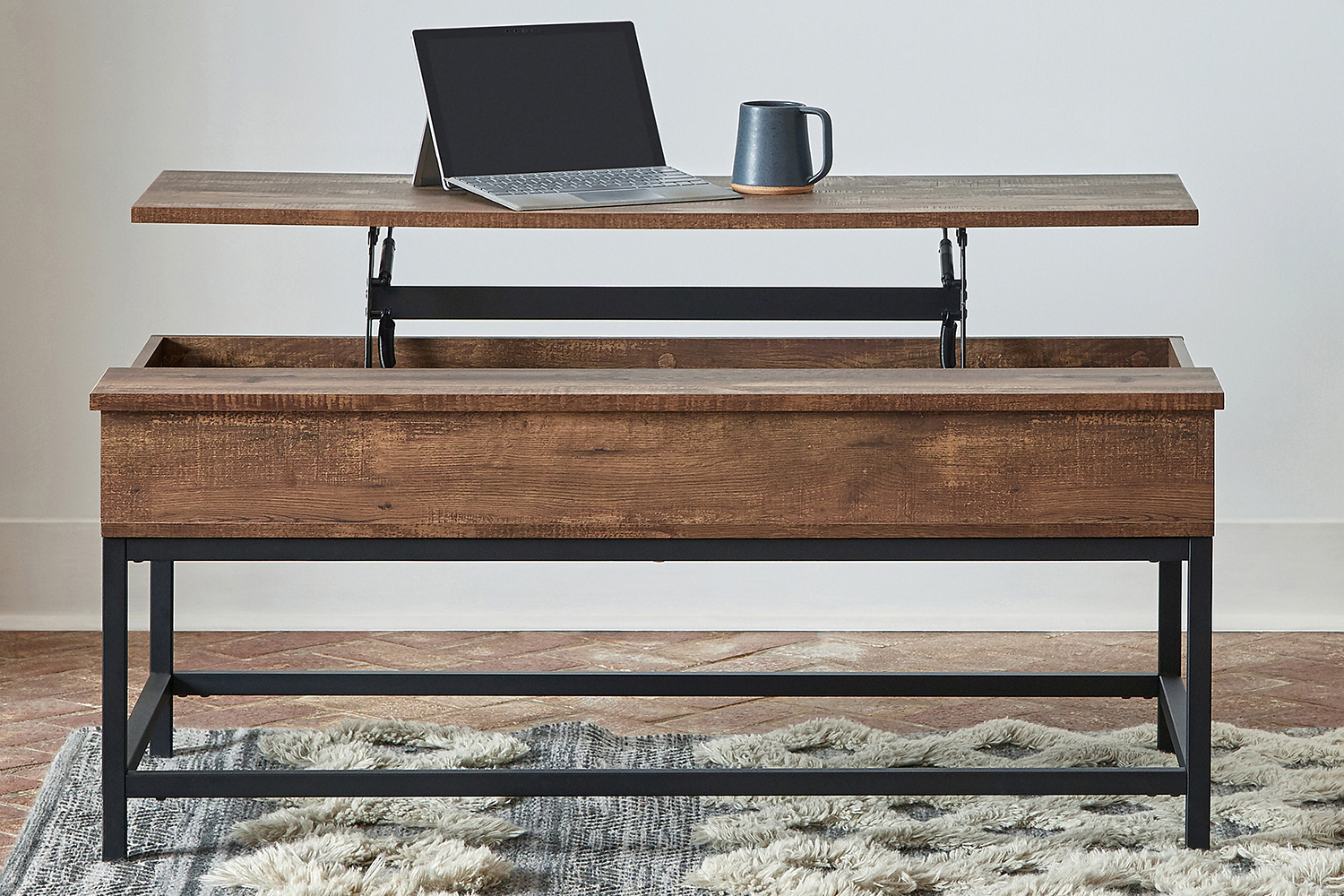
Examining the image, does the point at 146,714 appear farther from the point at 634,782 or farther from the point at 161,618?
the point at 634,782

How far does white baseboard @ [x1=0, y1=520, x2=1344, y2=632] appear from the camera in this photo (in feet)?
12.1

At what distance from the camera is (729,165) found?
11.8 ft

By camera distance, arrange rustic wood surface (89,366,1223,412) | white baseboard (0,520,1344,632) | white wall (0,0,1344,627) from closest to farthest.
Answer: rustic wood surface (89,366,1223,412) < white wall (0,0,1344,627) < white baseboard (0,520,1344,632)

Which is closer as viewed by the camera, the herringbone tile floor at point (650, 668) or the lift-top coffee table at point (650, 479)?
the lift-top coffee table at point (650, 479)

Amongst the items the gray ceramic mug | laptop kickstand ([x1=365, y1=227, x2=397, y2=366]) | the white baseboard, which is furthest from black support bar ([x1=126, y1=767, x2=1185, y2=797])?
the white baseboard

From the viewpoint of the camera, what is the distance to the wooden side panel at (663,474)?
2.17 metres

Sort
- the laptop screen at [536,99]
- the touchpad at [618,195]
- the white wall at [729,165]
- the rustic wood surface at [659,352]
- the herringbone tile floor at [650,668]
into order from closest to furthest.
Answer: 1. the touchpad at [618,195]
2. the laptop screen at [536,99]
3. the rustic wood surface at [659,352]
4. the herringbone tile floor at [650,668]
5. the white wall at [729,165]

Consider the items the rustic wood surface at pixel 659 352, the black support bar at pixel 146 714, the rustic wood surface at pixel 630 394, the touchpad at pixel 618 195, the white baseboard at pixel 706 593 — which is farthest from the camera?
the white baseboard at pixel 706 593

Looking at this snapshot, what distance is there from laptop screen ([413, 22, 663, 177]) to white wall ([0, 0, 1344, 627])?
1.01 metres

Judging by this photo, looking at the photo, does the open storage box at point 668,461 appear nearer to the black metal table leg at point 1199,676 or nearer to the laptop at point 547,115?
the black metal table leg at point 1199,676

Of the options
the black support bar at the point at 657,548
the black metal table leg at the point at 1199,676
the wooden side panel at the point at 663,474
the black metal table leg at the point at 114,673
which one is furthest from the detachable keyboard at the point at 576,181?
the black metal table leg at the point at 1199,676

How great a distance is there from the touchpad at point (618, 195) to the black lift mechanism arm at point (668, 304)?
20cm

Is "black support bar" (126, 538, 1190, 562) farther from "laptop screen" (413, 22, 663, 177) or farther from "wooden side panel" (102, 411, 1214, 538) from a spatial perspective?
"laptop screen" (413, 22, 663, 177)

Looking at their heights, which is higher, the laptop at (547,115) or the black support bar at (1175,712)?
the laptop at (547,115)
